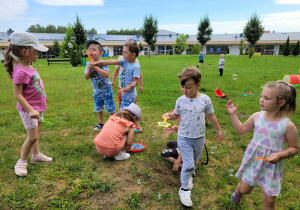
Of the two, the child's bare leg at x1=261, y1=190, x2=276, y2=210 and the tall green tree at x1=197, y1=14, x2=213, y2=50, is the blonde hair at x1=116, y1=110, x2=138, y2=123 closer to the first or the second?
the child's bare leg at x1=261, y1=190, x2=276, y2=210

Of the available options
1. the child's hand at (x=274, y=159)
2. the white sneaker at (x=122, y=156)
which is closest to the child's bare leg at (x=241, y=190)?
the child's hand at (x=274, y=159)

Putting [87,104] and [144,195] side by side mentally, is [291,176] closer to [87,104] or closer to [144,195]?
[144,195]

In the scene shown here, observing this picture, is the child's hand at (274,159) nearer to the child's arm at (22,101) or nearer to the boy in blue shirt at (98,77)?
the child's arm at (22,101)

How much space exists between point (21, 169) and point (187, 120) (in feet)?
8.11

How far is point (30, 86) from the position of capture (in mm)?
2752

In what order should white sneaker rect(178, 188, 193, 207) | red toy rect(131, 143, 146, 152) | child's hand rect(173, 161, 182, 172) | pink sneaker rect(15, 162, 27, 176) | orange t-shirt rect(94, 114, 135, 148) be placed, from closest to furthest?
white sneaker rect(178, 188, 193, 207)
pink sneaker rect(15, 162, 27, 176)
child's hand rect(173, 161, 182, 172)
orange t-shirt rect(94, 114, 135, 148)
red toy rect(131, 143, 146, 152)

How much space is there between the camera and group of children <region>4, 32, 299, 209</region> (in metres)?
1.97

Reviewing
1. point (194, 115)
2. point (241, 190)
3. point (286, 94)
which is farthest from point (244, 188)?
point (286, 94)

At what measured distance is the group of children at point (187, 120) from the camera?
6.48 ft

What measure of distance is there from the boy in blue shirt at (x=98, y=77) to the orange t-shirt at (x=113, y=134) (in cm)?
110

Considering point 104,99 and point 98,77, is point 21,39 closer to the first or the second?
point 98,77

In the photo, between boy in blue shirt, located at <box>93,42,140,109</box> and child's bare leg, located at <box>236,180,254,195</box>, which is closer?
child's bare leg, located at <box>236,180,254,195</box>

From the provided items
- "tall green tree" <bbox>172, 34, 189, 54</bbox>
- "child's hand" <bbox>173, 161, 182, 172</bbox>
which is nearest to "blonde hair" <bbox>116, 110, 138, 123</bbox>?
"child's hand" <bbox>173, 161, 182, 172</bbox>

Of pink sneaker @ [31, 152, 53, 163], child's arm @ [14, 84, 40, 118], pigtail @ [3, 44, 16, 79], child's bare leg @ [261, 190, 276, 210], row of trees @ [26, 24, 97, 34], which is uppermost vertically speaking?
row of trees @ [26, 24, 97, 34]
